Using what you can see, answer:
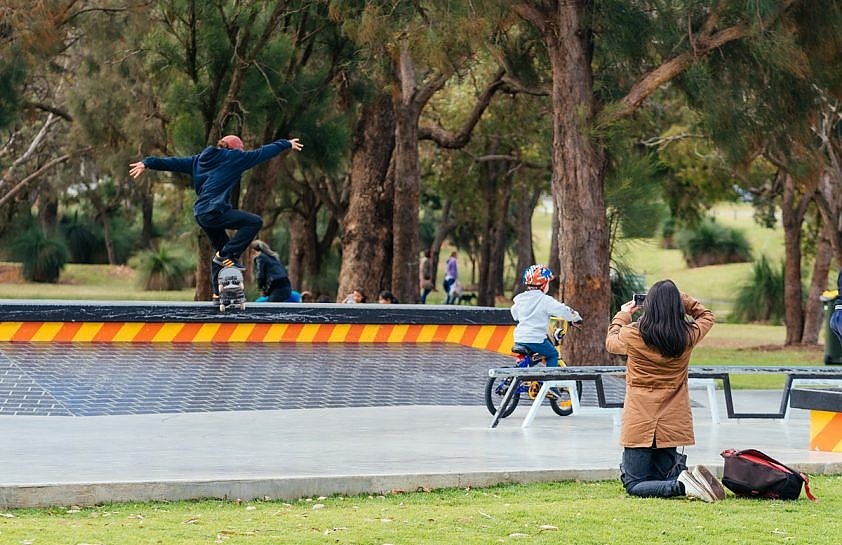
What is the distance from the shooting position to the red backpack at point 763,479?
819 centimetres

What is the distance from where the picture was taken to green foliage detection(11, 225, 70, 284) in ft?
158

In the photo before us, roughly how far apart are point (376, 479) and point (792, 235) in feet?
80.5

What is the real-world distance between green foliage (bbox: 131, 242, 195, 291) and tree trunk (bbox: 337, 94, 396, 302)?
70.0 ft

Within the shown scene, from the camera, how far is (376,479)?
8.29 meters

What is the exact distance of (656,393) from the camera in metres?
8.32

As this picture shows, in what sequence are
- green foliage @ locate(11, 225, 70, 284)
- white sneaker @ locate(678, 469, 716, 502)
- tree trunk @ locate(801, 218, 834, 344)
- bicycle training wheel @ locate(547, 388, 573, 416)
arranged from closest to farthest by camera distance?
white sneaker @ locate(678, 469, 716, 502)
bicycle training wheel @ locate(547, 388, 573, 416)
tree trunk @ locate(801, 218, 834, 344)
green foliage @ locate(11, 225, 70, 284)

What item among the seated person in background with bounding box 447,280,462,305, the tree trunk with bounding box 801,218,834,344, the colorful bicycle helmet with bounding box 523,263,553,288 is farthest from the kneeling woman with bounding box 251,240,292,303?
the seated person in background with bounding box 447,280,462,305

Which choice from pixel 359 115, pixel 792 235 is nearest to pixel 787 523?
pixel 359 115

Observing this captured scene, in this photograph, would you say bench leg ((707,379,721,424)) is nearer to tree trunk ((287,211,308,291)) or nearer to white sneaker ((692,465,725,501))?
white sneaker ((692,465,725,501))

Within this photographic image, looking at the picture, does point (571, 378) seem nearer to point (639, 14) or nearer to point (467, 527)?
point (467, 527)

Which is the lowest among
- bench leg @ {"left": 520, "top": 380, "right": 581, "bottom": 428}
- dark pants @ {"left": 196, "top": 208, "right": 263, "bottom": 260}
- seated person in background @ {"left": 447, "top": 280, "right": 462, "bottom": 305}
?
bench leg @ {"left": 520, "top": 380, "right": 581, "bottom": 428}

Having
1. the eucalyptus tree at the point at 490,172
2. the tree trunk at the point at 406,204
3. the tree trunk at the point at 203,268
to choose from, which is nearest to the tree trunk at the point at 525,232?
the eucalyptus tree at the point at 490,172

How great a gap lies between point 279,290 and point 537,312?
7365 millimetres

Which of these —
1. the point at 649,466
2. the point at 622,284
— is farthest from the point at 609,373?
the point at 622,284
